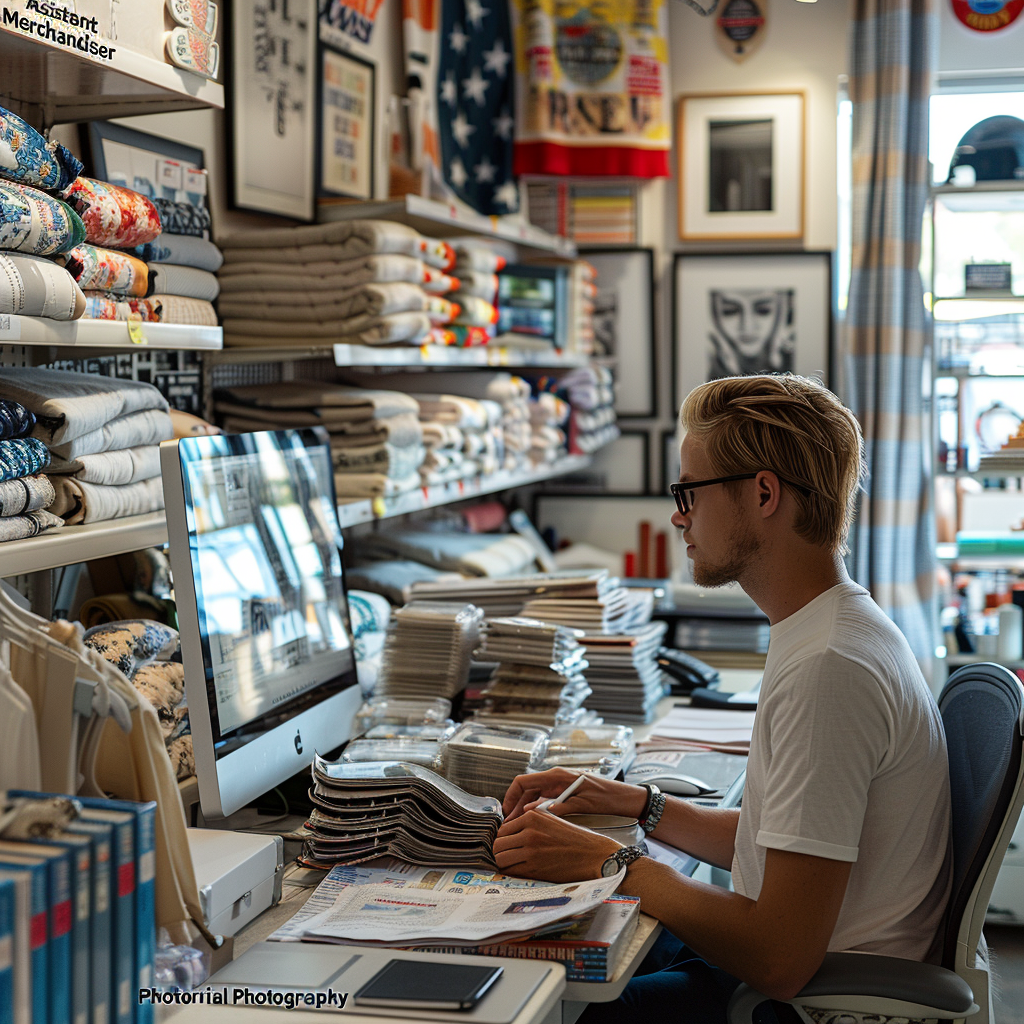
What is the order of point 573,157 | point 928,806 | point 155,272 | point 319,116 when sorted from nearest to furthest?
1. point 928,806
2. point 155,272
3. point 319,116
4. point 573,157

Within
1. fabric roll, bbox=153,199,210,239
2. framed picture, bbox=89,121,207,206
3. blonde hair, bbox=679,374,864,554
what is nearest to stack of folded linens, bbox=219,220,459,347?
framed picture, bbox=89,121,207,206

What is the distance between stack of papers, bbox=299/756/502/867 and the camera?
5.15ft

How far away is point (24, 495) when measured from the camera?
1.49 m

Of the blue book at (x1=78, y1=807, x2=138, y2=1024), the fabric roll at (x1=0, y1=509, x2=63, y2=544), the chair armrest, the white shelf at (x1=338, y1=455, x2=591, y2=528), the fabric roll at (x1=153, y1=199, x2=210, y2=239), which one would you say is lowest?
the chair armrest

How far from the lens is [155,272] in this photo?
2010 millimetres

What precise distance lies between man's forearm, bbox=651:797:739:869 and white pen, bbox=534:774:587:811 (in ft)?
0.52

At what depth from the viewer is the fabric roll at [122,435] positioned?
161cm

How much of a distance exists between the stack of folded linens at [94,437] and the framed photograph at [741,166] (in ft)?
10.4

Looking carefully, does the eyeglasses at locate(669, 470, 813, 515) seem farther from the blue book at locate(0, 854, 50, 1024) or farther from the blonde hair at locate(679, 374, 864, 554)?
the blue book at locate(0, 854, 50, 1024)

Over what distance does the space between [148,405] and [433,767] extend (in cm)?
75

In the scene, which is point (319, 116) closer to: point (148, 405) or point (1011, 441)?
point (148, 405)

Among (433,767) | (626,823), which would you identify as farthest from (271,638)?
(626,823)

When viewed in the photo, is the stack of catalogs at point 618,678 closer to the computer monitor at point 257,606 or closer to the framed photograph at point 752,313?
the computer monitor at point 257,606

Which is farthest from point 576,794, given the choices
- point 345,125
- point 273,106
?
point 345,125
